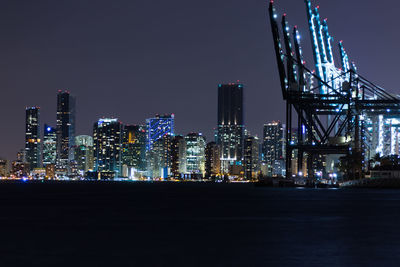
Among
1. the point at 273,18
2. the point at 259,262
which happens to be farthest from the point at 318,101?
the point at 259,262

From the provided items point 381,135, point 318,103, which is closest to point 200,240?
point 318,103

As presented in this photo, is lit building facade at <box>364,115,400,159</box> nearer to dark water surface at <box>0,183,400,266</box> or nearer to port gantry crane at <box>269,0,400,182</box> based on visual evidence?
port gantry crane at <box>269,0,400,182</box>

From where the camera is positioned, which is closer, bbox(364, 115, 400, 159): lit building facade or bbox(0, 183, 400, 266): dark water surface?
bbox(0, 183, 400, 266): dark water surface

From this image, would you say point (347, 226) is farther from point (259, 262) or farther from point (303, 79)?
point (303, 79)

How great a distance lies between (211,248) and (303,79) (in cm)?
8451

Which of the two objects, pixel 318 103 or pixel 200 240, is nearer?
pixel 200 240

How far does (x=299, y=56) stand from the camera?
111 metres

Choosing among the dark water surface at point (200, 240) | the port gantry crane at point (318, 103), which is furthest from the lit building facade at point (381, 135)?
the dark water surface at point (200, 240)

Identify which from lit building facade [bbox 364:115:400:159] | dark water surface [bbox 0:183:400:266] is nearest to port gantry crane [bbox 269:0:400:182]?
lit building facade [bbox 364:115:400:159]

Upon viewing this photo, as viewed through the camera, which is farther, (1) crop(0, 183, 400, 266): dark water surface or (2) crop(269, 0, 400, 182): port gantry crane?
(2) crop(269, 0, 400, 182): port gantry crane

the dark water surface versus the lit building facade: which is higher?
the lit building facade

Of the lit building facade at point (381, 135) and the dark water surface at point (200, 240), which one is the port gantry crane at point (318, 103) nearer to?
the lit building facade at point (381, 135)

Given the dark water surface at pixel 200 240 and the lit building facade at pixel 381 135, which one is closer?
the dark water surface at pixel 200 240

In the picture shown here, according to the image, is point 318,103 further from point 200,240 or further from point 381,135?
point 200,240
